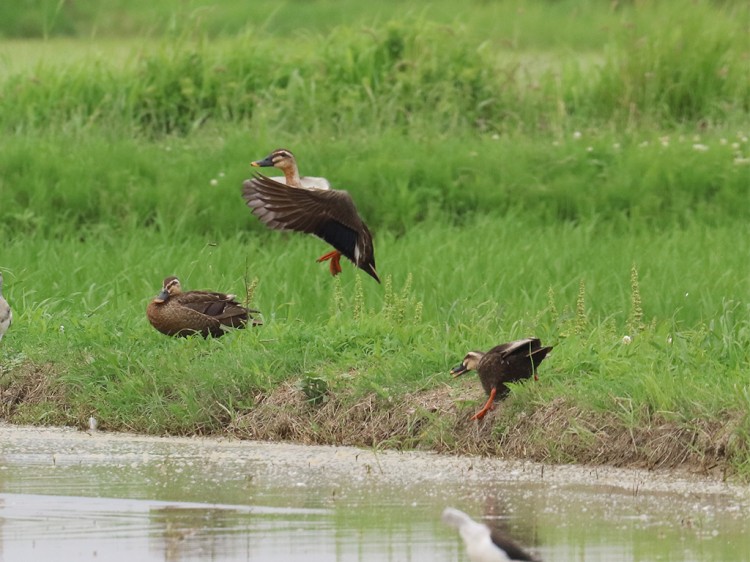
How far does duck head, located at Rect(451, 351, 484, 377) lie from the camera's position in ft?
21.6

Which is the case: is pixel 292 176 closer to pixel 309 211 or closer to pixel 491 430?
pixel 309 211

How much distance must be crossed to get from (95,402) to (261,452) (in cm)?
104

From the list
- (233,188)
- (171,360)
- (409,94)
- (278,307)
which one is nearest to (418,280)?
(278,307)

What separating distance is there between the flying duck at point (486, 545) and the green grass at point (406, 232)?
5.66 ft

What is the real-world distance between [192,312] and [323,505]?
7.39ft

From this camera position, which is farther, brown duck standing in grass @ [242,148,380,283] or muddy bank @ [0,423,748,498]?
brown duck standing in grass @ [242,148,380,283]

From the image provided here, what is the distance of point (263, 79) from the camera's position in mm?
13570

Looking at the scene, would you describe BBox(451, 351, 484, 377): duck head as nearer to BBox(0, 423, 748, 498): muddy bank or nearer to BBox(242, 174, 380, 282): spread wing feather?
BBox(0, 423, 748, 498): muddy bank

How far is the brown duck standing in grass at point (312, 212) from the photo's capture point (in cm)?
726

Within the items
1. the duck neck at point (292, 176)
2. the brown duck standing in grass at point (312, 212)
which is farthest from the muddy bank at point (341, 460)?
the duck neck at point (292, 176)

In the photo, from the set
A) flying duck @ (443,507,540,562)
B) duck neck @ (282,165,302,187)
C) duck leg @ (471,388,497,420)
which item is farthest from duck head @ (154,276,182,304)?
flying duck @ (443,507,540,562)

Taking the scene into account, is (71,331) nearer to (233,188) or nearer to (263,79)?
(233,188)

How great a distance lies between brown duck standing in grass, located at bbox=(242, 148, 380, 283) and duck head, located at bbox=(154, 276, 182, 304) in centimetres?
64

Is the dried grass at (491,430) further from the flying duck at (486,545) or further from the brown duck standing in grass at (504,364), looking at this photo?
the flying duck at (486,545)
